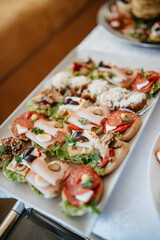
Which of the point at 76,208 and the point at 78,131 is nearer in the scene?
the point at 76,208

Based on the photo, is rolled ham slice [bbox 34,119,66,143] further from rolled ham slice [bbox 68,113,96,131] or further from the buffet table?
the buffet table

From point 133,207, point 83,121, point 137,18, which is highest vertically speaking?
point 137,18

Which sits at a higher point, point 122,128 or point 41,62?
point 41,62

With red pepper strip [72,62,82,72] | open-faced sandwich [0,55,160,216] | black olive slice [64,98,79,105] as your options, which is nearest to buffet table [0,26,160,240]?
open-faced sandwich [0,55,160,216]

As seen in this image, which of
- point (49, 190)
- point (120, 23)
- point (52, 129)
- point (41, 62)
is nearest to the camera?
point (49, 190)

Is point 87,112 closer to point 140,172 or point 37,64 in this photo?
point 140,172

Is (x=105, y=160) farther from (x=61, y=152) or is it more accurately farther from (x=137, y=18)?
(x=137, y=18)

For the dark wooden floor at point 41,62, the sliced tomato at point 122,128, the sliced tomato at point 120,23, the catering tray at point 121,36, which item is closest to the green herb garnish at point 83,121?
the sliced tomato at point 122,128

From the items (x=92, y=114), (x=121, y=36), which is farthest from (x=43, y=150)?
(x=121, y=36)
